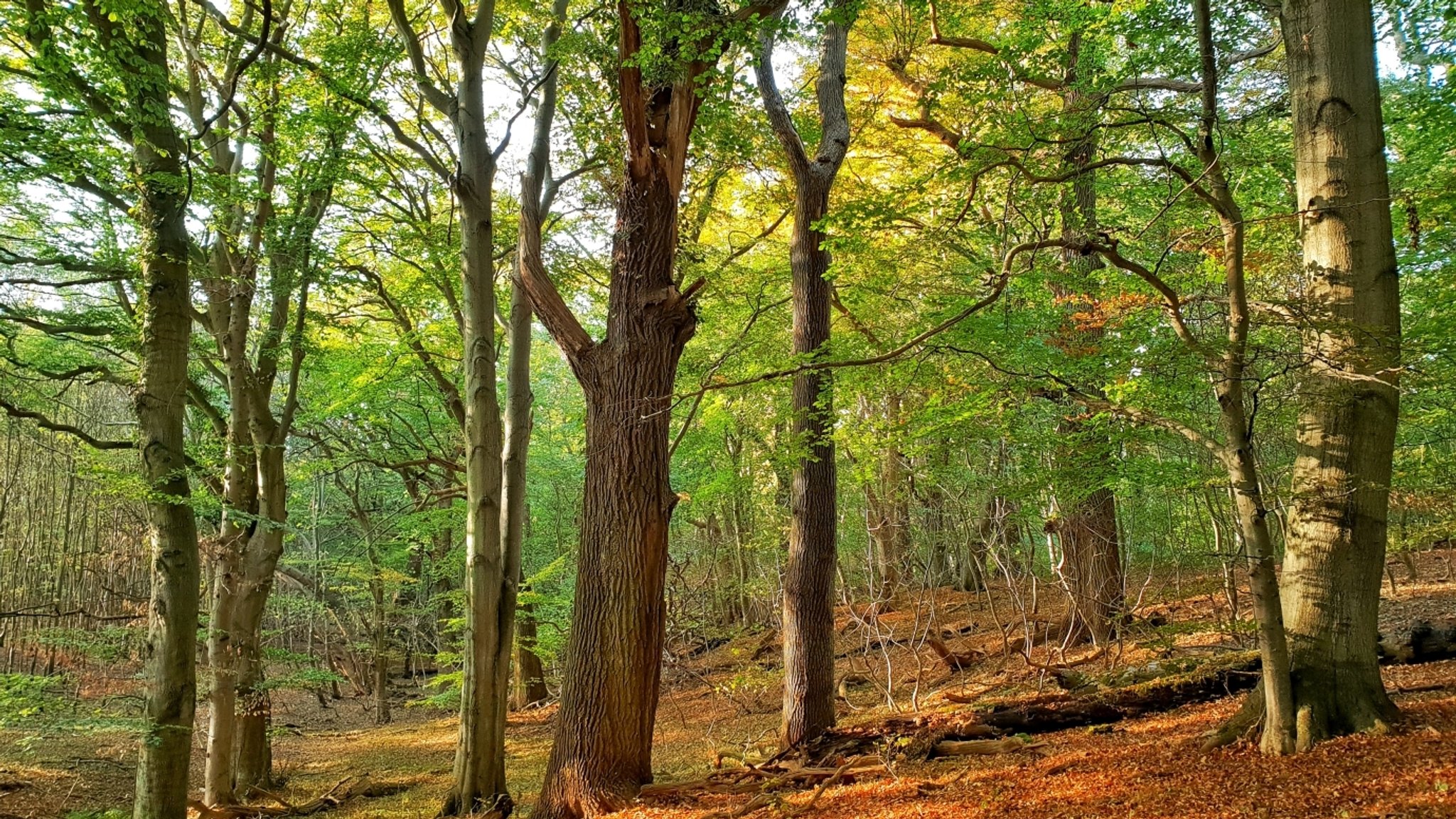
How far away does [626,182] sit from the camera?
5691mm

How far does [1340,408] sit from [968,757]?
3501mm

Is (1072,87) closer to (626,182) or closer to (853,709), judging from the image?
(626,182)

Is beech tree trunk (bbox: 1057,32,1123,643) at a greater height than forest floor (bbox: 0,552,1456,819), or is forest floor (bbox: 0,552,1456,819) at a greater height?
beech tree trunk (bbox: 1057,32,1123,643)

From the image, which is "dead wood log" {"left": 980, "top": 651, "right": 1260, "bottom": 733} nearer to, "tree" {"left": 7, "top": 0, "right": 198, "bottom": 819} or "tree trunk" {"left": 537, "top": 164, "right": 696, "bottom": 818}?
"tree trunk" {"left": 537, "top": 164, "right": 696, "bottom": 818}

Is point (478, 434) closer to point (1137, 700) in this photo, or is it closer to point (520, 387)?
point (520, 387)

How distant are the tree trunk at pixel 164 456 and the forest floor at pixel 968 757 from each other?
1.03m

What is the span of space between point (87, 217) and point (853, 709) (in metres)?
10.4

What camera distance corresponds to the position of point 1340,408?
4324 mm

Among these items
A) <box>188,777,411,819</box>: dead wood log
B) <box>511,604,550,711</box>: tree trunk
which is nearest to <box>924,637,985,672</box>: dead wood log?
<box>511,604,550,711</box>: tree trunk

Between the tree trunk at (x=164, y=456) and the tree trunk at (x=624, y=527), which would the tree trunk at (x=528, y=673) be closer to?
the tree trunk at (x=164, y=456)

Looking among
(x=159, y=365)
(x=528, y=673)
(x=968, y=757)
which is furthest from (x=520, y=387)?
(x=528, y=673)

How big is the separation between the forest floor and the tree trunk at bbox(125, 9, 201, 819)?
3.39ft

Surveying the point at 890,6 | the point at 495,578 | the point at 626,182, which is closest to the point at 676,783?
the point at 495,578

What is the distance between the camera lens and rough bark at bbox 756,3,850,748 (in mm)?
7074
